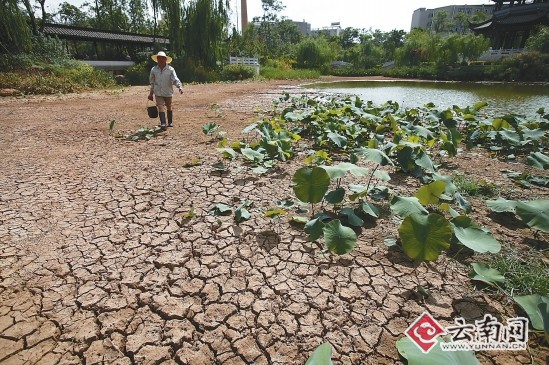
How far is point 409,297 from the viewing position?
5.38 ft

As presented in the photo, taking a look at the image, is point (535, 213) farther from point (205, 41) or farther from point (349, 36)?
point (349, 36)

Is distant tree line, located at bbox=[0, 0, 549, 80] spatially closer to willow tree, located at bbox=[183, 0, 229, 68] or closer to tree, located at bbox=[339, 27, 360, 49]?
willow tree, located at bbox=[183, 0, 229, 68]

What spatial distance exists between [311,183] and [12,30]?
48.5 feet

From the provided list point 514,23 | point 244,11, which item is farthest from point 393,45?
point 244,11

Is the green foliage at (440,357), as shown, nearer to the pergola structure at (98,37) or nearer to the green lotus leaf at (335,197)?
the green lotus leaf at (335,197)

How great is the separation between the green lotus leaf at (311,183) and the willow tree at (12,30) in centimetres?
1461

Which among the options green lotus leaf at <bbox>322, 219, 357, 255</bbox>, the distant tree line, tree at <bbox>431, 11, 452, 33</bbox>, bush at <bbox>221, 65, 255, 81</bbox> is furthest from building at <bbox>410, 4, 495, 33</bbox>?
green lotus leaf at <bbox>322, 219, 357, 255</bbox>

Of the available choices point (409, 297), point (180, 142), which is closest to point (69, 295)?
point (409, 297)

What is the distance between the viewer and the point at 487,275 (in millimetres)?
1634

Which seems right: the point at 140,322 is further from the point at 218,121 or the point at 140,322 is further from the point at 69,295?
the point at 218,121

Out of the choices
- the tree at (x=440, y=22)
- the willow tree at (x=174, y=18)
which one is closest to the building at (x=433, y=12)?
the tree at (x=440, y=22)

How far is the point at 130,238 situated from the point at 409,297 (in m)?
1.92

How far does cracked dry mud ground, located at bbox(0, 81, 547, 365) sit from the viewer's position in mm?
1396

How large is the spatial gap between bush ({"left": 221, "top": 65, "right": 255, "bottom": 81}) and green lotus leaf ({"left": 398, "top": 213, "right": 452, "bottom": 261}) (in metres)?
18.1
